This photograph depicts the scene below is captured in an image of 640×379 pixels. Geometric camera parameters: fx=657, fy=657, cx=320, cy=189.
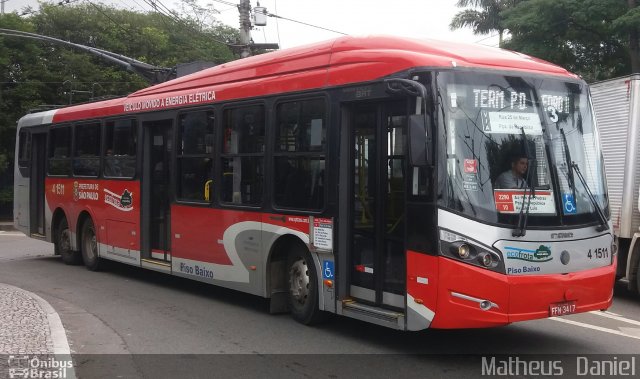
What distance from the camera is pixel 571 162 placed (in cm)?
668

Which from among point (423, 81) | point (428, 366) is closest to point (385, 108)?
point (423, 81)

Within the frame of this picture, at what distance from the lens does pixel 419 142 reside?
243 inches

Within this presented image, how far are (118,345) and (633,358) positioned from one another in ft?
17.9

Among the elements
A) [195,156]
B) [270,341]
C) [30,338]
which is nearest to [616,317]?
[270,341]

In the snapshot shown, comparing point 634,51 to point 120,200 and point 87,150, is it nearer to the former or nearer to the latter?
point 120,200

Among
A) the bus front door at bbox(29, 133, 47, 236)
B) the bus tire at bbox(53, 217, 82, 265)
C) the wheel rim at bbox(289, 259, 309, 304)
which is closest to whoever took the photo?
the wheel rim at bbox(289, 259, 309, 304)

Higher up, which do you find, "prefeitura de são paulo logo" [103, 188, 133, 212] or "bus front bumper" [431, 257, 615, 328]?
"prefeitura de são paulo logo" [103, 188, 133, 212]

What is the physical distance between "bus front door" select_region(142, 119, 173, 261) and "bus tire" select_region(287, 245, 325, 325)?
3297 millimetres

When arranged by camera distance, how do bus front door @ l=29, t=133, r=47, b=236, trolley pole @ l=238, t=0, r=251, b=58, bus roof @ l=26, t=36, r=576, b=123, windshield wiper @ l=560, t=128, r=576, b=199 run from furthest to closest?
trolley pole @ l=238, t=0, r=251, b=58
bus front door @ l=29, t=133, r=47, b=236
bus roof @ l=26, t=36, r=576, b=123
windshield wiper @ l=560, t=128, r=576, b=199

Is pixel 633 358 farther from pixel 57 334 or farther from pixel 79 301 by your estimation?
pixel 79 301

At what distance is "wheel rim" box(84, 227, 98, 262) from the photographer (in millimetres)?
13133

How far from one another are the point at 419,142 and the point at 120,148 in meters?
7.41

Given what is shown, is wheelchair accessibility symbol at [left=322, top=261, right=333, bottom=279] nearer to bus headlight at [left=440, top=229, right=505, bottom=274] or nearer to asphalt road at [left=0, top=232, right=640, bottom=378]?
asphalt road at [left=0, top=232, right=640, bottom=378]

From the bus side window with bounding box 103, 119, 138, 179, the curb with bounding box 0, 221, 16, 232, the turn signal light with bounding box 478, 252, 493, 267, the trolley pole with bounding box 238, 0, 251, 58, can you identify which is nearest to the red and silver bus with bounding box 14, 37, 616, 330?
the turn signal light with bounding box 478, 252, 493, 267
